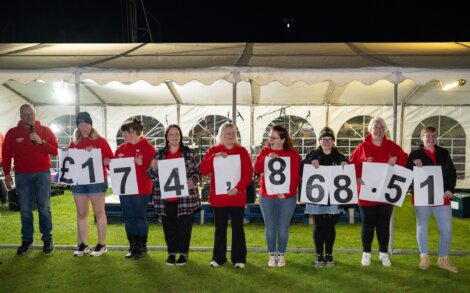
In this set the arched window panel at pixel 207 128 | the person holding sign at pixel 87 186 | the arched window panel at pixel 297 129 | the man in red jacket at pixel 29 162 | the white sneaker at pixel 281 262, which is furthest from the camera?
the arched window panel at pixel 207 128

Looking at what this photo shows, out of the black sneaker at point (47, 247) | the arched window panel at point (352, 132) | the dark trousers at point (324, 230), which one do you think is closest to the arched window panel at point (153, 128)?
the arched window panel at point (352, 132)

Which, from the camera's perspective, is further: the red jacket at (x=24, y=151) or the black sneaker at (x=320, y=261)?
the red jacket at (x=24, y=151)

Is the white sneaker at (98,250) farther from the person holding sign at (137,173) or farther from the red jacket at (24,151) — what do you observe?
the red jacket at (24,151)

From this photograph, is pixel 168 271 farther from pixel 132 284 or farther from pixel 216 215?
pixel 216 215

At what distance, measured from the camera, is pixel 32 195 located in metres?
5.88

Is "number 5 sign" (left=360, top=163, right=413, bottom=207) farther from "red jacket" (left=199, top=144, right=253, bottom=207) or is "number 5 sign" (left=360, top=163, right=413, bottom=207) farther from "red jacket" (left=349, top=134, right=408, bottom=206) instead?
"red jacket" (left=199, top=144, right=253, bottom=207)

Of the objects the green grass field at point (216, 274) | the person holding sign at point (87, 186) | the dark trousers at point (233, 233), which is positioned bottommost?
the green grass field at point (216, 274)

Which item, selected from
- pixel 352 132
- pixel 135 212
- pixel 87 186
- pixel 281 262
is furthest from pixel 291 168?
pixel 352 132

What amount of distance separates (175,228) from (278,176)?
1.47 meters

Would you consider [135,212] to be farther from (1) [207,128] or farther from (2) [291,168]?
(1) [207,128]

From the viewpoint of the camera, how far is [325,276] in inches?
198

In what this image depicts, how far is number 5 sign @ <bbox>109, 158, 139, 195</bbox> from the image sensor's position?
17.5ft

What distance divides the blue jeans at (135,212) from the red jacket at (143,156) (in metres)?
→ 0.12

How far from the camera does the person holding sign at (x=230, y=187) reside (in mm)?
5141
